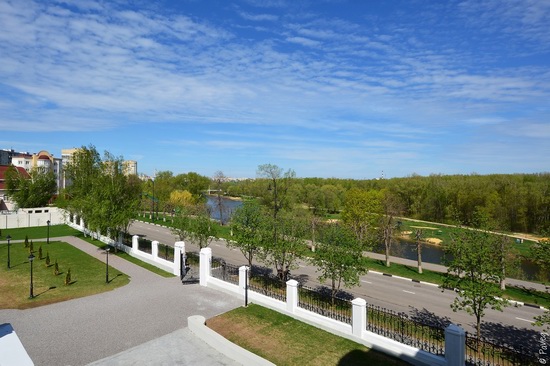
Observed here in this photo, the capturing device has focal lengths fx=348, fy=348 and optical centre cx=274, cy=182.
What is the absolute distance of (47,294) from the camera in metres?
17.2

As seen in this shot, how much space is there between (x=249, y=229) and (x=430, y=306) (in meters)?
10.9

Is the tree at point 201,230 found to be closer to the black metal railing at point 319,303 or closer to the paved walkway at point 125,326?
the paved walkway at point 125,326

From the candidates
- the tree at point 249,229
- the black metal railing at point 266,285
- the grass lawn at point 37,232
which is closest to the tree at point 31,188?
the grass lawn at point 37,232

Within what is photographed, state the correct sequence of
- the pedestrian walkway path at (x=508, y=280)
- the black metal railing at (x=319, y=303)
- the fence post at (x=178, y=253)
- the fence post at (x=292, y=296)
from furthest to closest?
the pedestrian walkway path at (x=508, y=280) < the fence post at (x=178, y=253) < the black metal railing at (x=319, y=303) < the fence post at (x=292, y=296)

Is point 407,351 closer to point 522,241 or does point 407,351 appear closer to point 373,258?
point 373,258

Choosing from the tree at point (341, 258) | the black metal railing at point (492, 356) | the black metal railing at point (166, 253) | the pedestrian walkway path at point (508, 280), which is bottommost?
the pedestrian walkway path at point (508, 280)

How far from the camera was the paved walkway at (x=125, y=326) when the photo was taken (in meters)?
10.9

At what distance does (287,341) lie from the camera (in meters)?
12.3

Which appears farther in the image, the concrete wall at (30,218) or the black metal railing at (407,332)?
the concrete wall at (30,218)

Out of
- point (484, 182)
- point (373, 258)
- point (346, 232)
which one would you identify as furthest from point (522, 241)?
point (346, 232)

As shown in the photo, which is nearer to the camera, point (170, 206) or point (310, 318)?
point (310, 318)

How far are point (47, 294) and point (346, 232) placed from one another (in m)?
15.1

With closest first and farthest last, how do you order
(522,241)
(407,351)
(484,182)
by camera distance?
(407,351)
(522,241)
(484,182)

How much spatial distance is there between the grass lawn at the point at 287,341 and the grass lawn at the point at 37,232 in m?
29.6
